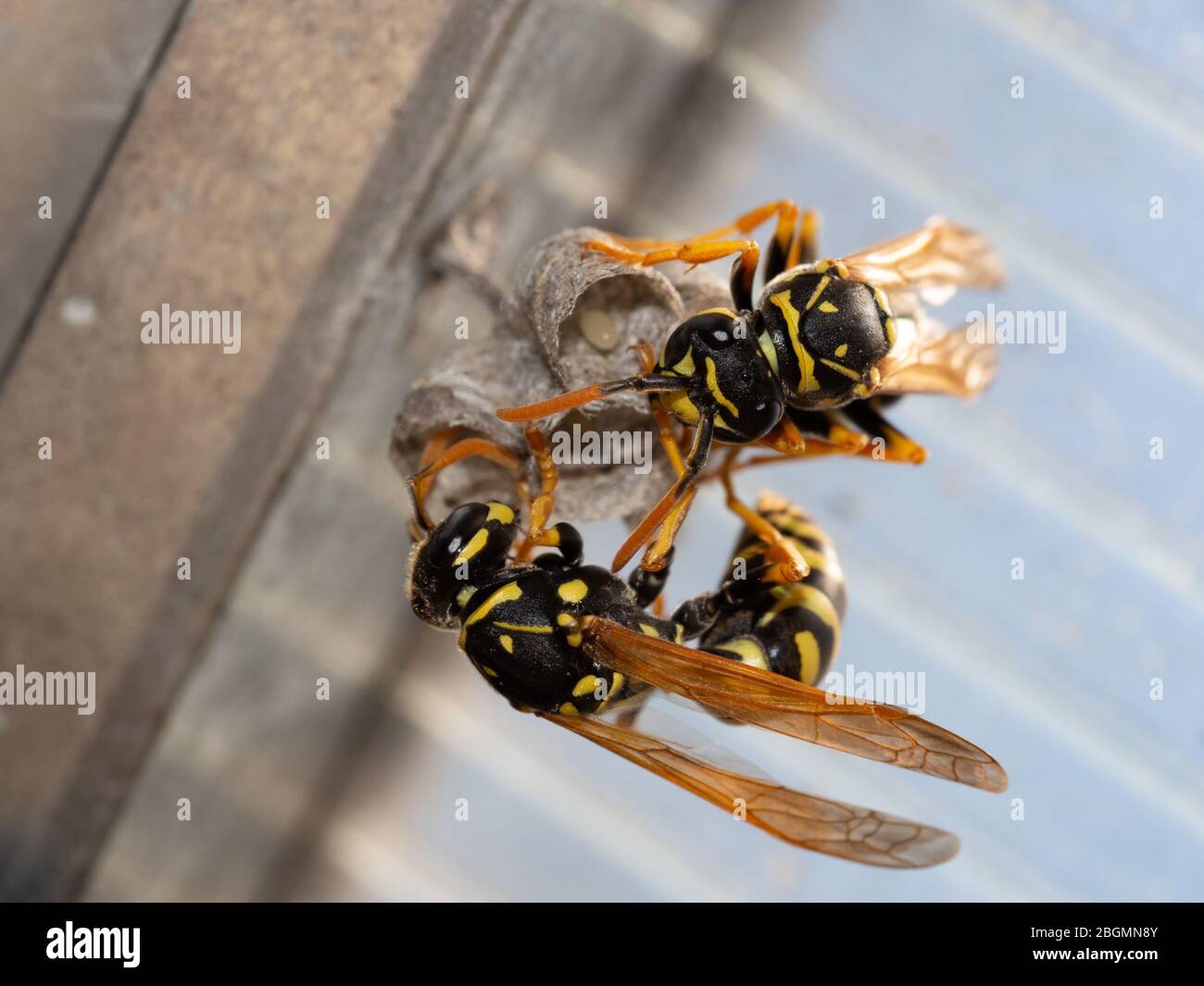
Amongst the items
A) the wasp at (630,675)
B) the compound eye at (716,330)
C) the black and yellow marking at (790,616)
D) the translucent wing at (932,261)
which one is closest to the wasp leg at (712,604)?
the black and yellow marking at (790,616)

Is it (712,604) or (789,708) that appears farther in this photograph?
(712,604)

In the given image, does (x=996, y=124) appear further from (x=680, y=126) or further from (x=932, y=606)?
(x=932, y=606)

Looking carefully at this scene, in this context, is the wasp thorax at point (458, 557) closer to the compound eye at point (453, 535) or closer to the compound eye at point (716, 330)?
the compound eye at point (453, 535)

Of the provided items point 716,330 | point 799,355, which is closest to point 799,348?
point 799,355

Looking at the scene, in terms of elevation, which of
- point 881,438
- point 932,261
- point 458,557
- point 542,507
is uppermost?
point 932,261

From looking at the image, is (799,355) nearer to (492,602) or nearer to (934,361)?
(934,361)

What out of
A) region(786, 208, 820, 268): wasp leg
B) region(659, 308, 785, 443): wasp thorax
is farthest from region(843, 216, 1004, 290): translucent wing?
region(659, 308, 785, 443): wasp thorax
